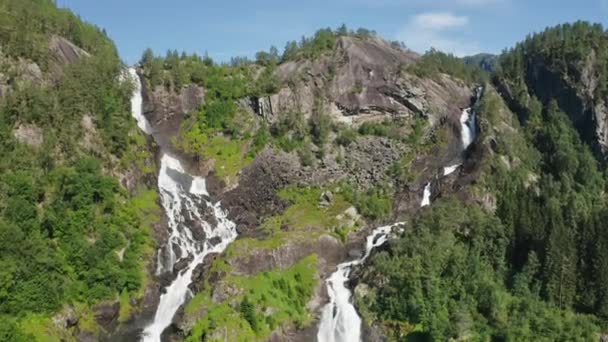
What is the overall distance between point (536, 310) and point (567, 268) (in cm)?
740

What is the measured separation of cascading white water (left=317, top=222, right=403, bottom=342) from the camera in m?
71.2

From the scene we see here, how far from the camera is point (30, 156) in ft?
262

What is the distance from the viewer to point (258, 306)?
7106 centimetres

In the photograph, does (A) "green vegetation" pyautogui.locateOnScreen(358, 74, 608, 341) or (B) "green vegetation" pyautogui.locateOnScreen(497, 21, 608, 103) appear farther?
(B) "green vegetation" pyautogui.locateOnScreen(497, 21, 608, 103)

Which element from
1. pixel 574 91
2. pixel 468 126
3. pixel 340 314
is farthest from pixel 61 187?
pixel 574 91

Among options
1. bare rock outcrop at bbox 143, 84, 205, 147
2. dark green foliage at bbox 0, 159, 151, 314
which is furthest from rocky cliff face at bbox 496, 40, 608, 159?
dark green foliage at bbox 0, 159, 151, 314

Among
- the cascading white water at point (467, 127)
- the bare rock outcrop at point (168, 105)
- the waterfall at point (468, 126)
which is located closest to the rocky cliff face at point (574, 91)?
the waterfall at point (468, 126)

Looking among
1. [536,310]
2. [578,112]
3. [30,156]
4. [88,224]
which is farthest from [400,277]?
[578,112]

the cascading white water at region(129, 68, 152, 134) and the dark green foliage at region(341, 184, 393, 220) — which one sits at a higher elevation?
the cascading white water at region(129, 68, 152, 134)

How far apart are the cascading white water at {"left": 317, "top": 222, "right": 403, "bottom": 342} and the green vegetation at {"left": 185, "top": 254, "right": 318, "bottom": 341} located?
2338 mm

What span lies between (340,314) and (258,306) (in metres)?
10.3

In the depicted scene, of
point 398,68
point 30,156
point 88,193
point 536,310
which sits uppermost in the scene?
point 398,68

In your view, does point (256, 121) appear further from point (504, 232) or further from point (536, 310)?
point (536, 310)

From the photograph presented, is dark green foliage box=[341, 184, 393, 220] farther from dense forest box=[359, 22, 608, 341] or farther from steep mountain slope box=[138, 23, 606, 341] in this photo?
dense forest box=[359, 22, 608, 341]
